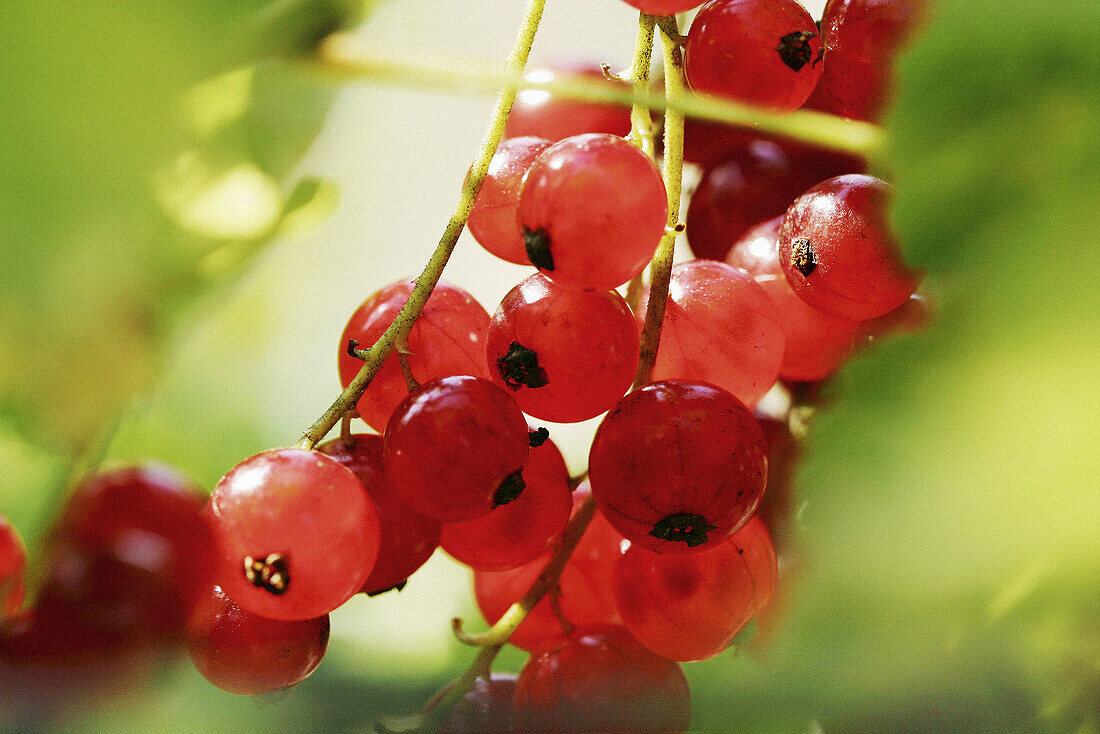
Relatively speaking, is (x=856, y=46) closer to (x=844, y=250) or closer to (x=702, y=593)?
(x=844, y=250)

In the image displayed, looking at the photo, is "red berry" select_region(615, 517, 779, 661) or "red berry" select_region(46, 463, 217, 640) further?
"red berry" select_region(615, 517, 779, 661)

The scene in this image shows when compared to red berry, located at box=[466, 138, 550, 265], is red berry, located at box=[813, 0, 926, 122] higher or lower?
higher

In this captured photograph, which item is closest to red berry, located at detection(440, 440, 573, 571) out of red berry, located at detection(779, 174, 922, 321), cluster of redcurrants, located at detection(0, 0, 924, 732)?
cluster of redcurrants, located at detection(0, 0, 924, 732)

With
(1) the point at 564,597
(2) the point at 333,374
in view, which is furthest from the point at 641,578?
(2) the point at 333,374

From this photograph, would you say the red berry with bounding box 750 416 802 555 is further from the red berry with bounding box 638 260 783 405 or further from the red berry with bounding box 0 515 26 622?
the red berry with bounding box 0 515 26 622

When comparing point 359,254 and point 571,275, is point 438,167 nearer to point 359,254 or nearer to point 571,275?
point 359,254
